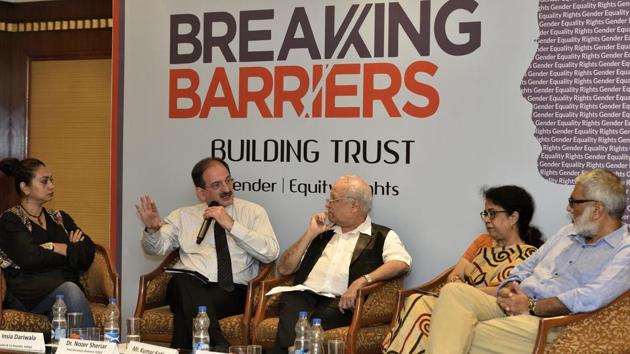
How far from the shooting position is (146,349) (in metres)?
4.38

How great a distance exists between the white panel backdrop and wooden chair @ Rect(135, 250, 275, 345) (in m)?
0.61

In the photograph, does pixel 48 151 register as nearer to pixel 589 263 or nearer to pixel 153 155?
pixel 153 155

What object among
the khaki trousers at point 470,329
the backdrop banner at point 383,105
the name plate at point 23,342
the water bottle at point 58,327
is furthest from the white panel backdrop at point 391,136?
the name plate at point 23,342

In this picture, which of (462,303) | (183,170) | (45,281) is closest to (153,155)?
(183,170)

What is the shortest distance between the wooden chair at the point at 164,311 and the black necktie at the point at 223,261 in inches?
6.9

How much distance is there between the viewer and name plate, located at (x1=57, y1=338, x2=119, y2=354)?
4432 mm

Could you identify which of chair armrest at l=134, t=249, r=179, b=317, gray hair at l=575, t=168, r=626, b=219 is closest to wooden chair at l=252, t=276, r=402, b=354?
chair armrest at l=134, t=249, r=179, b=317

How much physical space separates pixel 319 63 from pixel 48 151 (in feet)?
9.93

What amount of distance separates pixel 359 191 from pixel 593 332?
5.57 feet

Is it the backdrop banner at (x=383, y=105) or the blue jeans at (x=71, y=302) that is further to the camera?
the blue jeans at (x=71, y=302)

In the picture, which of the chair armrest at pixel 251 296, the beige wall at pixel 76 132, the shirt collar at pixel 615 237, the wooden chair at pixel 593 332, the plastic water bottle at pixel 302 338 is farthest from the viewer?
the beige wall at pixel 76 132

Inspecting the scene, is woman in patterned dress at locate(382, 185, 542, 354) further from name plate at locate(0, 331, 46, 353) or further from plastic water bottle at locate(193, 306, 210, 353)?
name plate at locate(0, 331, 46, 353)

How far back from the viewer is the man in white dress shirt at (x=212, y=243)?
5965 mm

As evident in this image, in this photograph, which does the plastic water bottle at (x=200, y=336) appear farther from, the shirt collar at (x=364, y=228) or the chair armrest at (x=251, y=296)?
the shirt collar at (x=364, y=228)
